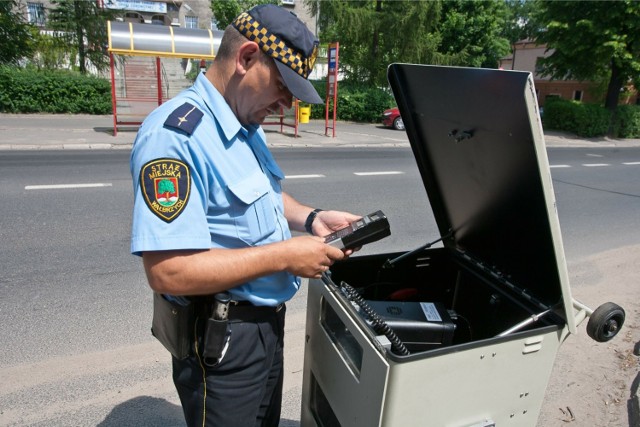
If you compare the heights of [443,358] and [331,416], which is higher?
[443,358]

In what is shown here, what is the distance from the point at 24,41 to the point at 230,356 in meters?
23.0

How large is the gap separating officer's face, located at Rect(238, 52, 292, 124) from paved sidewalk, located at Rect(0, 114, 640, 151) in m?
10.4

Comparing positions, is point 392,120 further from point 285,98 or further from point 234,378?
point 234,378

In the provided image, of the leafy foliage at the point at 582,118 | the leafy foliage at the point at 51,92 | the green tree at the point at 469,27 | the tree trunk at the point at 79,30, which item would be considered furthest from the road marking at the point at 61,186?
the green tree at the point at 469,27

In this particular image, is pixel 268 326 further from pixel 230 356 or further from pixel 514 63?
pixel 514 63

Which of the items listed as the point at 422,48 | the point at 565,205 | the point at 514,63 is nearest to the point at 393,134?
the point at 422,48

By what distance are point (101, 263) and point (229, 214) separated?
11.3ft

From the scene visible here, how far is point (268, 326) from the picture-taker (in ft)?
5.12

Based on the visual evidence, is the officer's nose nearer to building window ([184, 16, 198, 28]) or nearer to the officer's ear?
the officer's ear

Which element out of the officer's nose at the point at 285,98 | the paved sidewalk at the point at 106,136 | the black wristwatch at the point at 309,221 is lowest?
the paved sidewalk at the point at 106,136

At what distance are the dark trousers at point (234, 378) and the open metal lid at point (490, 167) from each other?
34.4 inches

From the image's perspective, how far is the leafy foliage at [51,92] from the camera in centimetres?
1507

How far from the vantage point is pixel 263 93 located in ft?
4.64

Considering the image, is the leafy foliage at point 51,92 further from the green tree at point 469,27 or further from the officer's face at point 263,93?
the green tree at point 469,27
